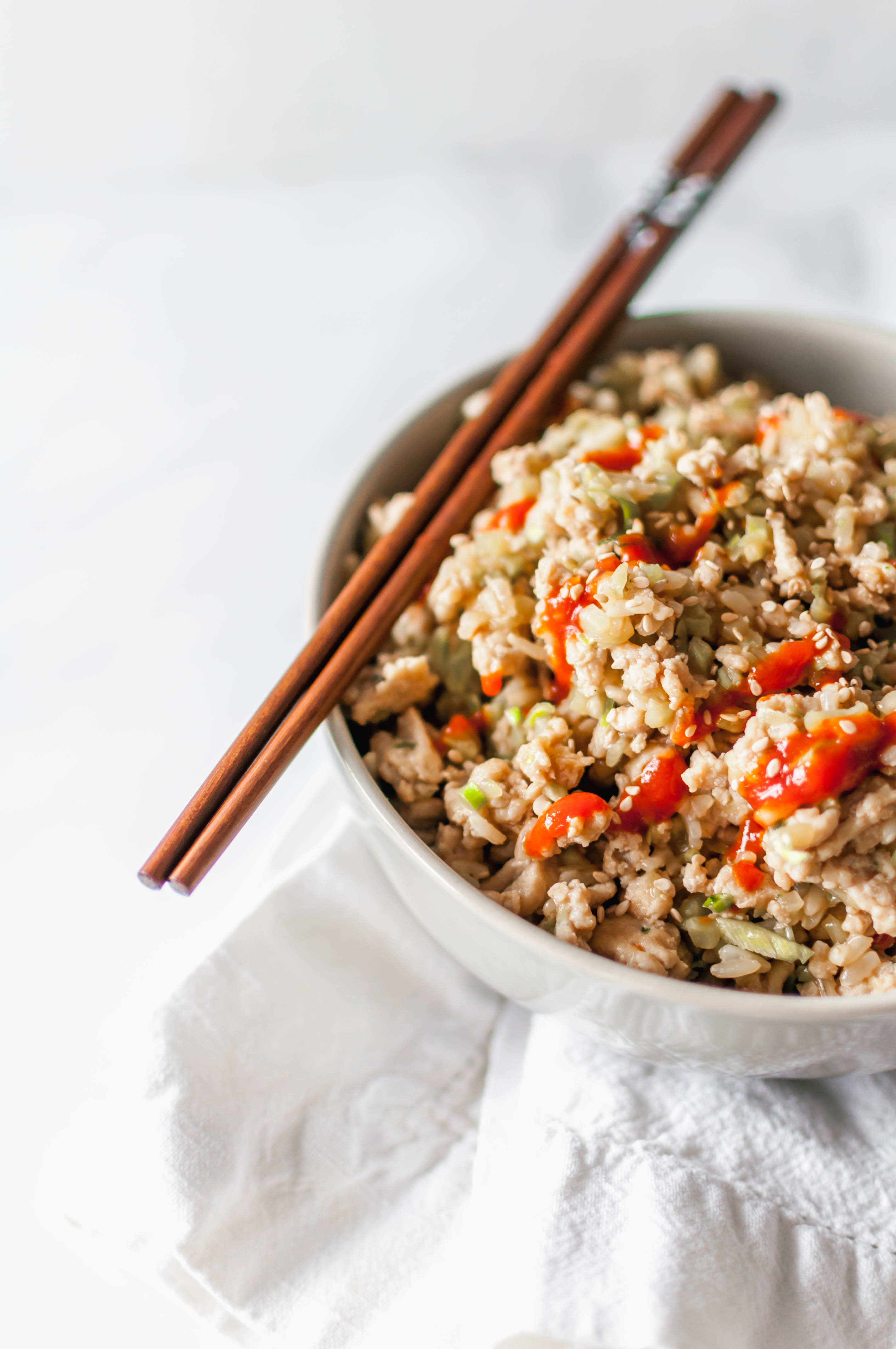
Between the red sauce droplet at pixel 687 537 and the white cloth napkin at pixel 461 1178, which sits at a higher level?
the red sauce droplet at pixel 687 537

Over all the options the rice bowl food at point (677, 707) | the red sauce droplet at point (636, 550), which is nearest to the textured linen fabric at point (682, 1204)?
the rice bowl food at point (677, 707)

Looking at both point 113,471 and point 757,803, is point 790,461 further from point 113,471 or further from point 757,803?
point 113,471

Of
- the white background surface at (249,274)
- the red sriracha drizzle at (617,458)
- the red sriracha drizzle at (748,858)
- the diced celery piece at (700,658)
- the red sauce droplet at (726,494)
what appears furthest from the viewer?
the white background surface at (249,274)

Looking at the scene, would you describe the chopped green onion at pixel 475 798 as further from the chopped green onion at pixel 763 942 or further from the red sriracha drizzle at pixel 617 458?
the red sriracha drizzle at pixel 617 458

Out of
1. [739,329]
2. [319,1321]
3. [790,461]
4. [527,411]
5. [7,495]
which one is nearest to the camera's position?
[319,1321]

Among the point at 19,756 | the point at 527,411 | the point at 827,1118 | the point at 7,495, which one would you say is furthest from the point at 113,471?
the point at 827,1118

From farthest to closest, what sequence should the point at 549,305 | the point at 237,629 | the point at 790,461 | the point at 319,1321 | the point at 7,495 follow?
the point at 549,305, the point at 7,495, the point at 237,629, the point at 790,461, the point at 319,1321

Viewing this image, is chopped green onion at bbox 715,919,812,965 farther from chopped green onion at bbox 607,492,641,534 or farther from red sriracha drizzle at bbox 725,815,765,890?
chopped green onion at bbox 607,492,641,534
